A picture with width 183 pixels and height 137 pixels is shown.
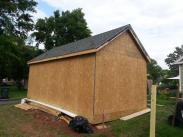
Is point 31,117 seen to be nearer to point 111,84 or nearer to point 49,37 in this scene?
point 111,84

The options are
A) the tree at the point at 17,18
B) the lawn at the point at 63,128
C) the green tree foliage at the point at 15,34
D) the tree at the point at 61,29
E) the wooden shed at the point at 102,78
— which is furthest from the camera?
the tree at the point at 61,29

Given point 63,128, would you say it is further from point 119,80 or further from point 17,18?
point 17,18

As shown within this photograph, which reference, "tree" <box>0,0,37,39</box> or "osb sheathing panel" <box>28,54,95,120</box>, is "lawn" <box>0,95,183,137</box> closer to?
"osb sheathing panel" <box>28,54,95,120</box>

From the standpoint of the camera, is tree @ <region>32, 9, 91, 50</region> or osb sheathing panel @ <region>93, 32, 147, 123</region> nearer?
osb sheathing panel @ <region>93, 32, 147, 123</region>

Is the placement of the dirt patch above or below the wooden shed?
below

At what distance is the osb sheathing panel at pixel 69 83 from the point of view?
10484mm

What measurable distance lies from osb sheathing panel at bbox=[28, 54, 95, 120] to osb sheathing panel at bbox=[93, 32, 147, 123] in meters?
0.46

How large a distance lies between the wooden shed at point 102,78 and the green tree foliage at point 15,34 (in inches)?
561

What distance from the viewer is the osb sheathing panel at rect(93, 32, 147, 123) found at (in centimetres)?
1044

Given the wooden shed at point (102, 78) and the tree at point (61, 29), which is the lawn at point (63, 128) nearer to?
the wooden shed at point (102, 78)

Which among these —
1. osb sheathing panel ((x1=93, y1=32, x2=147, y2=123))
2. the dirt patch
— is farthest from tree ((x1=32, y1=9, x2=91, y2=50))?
the dirt patch

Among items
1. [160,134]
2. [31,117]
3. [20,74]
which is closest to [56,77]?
[31,117]

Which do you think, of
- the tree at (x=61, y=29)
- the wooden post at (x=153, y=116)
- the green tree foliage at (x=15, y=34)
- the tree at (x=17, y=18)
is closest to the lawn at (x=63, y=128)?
the wooden post at (x=153, y=116)

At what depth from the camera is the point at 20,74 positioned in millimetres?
35469
